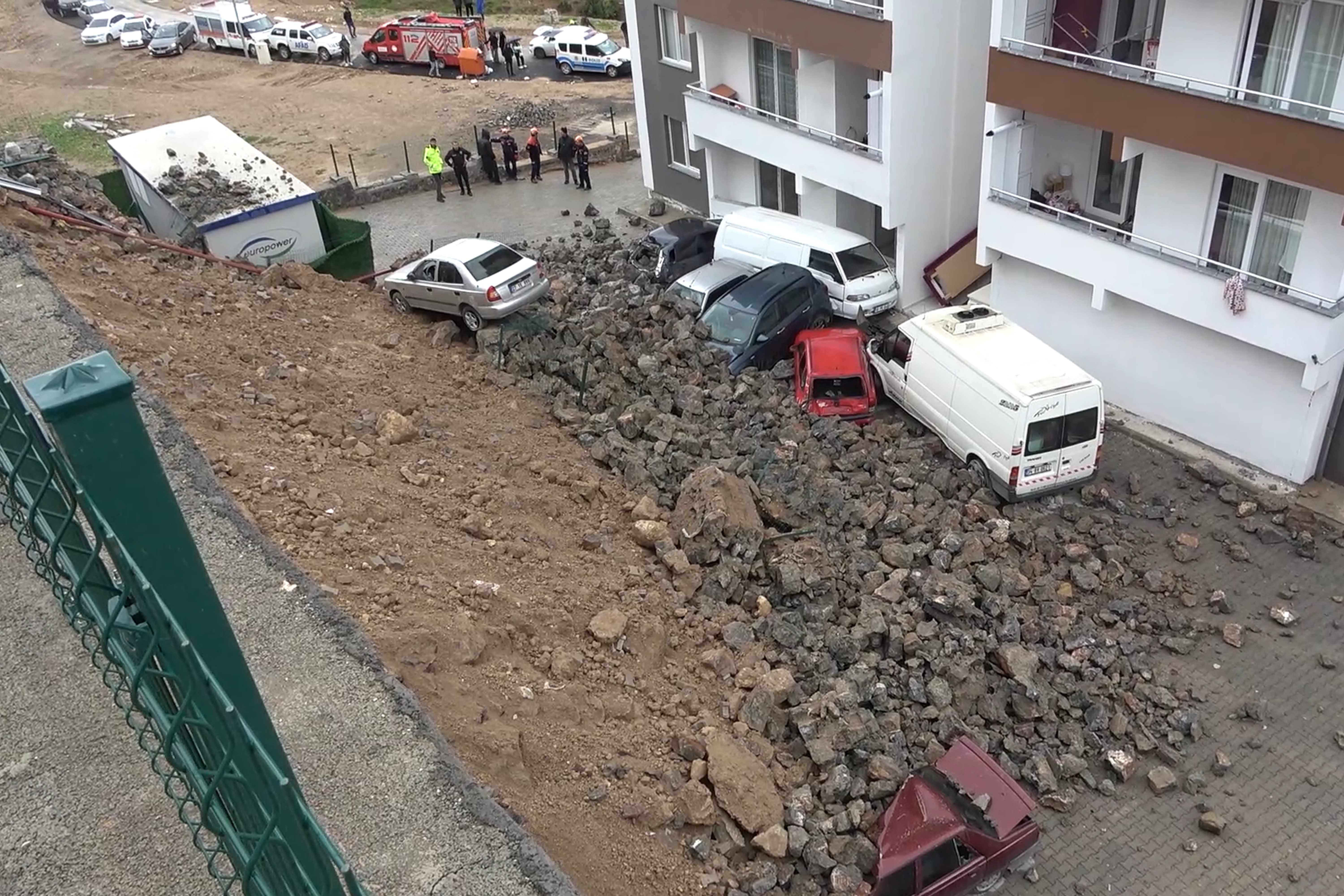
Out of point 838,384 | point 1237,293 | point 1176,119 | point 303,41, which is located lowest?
point 838,384

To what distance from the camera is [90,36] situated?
4959 centimetres

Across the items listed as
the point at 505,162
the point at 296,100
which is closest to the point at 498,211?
the point at 505,162

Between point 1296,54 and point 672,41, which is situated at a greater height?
point 1296,54

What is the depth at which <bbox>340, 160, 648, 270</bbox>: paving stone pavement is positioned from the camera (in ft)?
83.0

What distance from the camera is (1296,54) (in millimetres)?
13727

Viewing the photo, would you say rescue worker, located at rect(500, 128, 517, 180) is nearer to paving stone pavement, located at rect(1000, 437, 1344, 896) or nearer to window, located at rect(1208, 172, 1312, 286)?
window, located at rect(1208, 172, 1312, 286)

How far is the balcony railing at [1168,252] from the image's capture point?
46.2 feet

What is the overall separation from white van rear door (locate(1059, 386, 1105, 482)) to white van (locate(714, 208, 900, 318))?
5778 mm

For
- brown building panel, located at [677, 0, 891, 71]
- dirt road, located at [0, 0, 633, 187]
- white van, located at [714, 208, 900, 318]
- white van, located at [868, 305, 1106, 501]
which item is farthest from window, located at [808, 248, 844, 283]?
dirt road, located at [0, 0, 633, 187]

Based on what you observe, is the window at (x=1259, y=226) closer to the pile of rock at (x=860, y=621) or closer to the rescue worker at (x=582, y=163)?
the pile of rock at (x=860, y=621)

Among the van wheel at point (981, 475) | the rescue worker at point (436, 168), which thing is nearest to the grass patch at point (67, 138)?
the rescue worker at point (436, 168)

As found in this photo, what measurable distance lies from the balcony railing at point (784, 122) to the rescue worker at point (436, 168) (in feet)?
22.9

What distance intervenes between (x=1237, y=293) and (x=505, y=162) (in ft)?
63.9

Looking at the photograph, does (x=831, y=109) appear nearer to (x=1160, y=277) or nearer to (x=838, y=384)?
(x=838, y=384)
